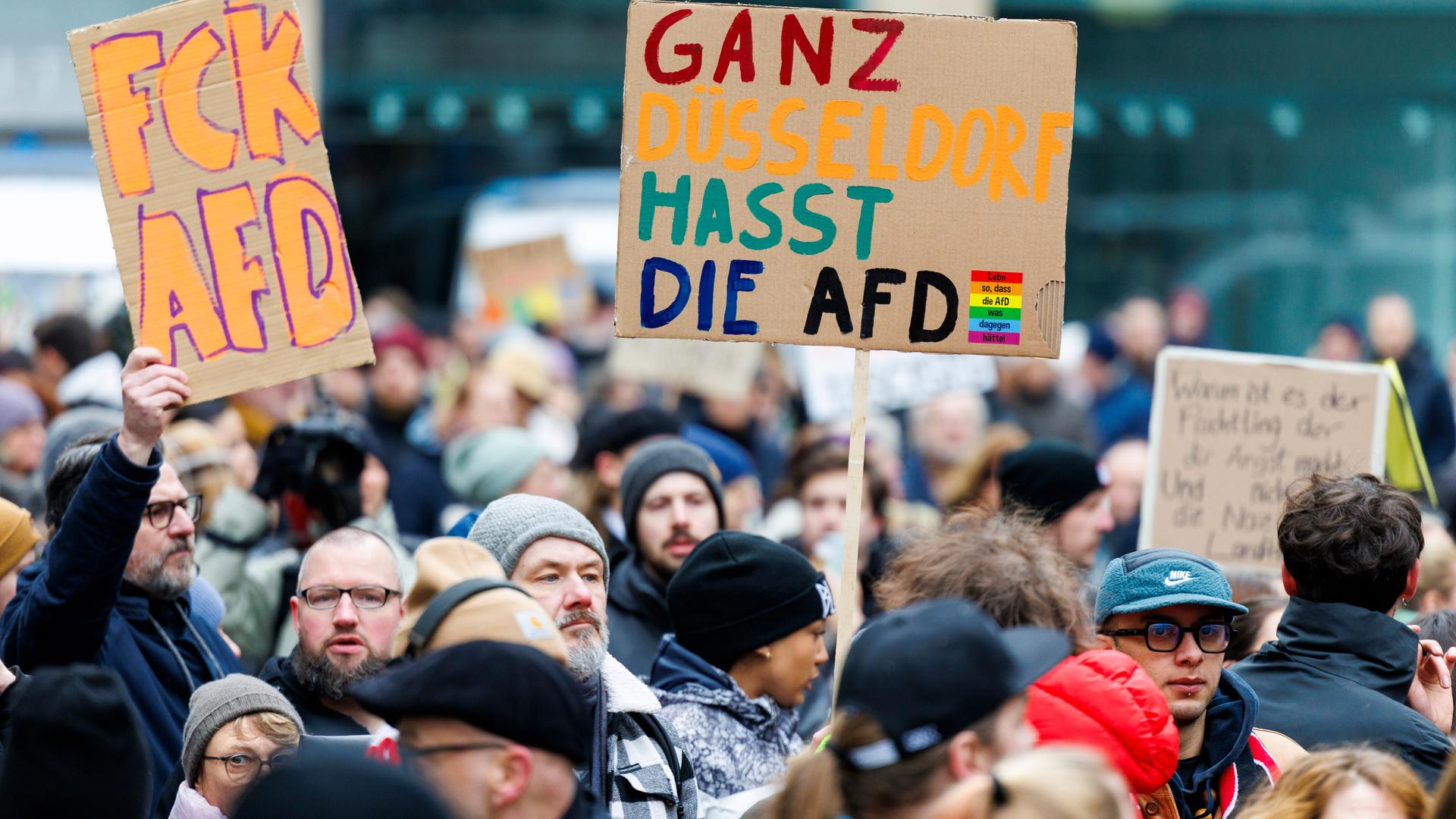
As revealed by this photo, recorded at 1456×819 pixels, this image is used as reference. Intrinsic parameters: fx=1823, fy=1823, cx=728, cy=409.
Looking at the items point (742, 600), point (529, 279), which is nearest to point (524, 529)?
point (742, 600)

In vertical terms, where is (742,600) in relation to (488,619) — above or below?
below

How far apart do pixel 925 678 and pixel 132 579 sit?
2542mm

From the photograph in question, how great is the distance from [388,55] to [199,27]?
16.6 metres

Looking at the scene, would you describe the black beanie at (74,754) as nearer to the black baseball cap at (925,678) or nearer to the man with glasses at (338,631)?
the black baseball cap at (925,678)

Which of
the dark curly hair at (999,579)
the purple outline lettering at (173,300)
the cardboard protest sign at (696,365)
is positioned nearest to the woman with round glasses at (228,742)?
the purple outline lettering at (173,300)

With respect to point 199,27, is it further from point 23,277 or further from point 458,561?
point 23,277

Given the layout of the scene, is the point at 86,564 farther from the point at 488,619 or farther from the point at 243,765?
the point at 488,619

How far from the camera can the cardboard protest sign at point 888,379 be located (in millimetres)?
9062

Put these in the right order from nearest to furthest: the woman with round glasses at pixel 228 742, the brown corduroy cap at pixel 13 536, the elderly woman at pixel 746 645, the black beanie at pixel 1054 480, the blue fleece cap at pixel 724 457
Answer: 1. the woman with round glasses at pixel 228 742
2. the elderly woman at pixel 746 645
3. the brown corduroy cap at pixel 13 536
4. the black beanie at pixel 1054 480
5. the blue fleece cap at pixel 724 457

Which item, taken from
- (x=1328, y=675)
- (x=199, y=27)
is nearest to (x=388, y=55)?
(x=199, y=27)

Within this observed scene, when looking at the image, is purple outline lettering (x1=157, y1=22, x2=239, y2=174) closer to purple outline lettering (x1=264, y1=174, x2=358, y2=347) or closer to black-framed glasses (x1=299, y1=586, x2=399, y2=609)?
purple outline lettering (x1=264, y1=174, x2=358, y2=347)

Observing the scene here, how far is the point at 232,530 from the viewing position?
19.8 ft

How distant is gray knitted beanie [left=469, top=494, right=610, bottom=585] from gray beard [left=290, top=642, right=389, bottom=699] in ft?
1.42

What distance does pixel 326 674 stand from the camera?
4.47 metres
